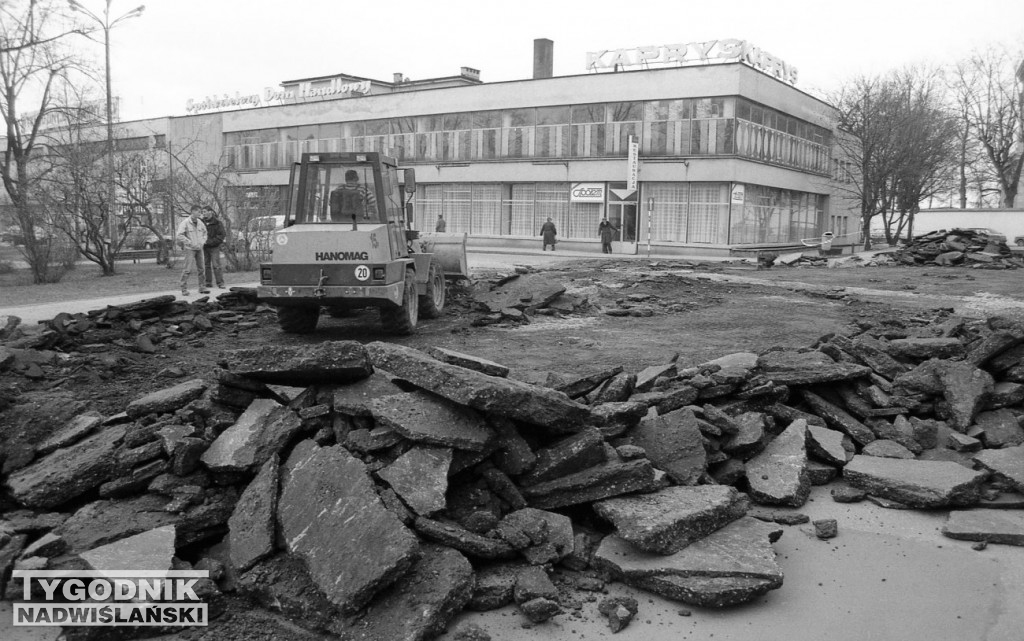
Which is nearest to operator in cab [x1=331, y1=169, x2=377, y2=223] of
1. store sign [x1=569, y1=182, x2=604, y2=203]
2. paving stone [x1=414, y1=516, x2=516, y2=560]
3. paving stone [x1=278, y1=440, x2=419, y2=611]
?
paving stone [x1=278, y1=440, x2=419, y2=611]

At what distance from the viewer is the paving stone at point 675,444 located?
607 cm

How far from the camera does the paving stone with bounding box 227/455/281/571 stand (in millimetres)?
4887

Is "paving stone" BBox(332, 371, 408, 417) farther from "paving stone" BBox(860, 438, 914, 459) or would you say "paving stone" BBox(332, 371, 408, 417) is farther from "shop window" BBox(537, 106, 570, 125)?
"shop window" BBox(537, 106, 570, 125)

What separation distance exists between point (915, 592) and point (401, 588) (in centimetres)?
318

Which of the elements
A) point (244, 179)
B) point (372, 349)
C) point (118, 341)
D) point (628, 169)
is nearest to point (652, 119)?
point (628, 169)

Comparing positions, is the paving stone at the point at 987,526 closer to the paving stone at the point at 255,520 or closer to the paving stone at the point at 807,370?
the paving stone at the point at 807,370

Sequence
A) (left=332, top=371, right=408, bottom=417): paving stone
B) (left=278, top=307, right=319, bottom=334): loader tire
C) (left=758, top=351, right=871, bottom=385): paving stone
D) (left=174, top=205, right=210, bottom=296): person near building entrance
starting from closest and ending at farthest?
(left=332, top=371, right=408, bottom=417): paving stone < (left=758, top=351, right=871, bottom=385): paving stone < (left=278, top=307, right=319, bottom=334): loader tire < (left=174, top=205, right=210, bottom=296): person near building entrance

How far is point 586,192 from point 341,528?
125 ft

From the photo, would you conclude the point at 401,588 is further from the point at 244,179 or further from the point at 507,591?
the point at 244,179

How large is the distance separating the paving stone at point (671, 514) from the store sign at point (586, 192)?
36614 millimetres

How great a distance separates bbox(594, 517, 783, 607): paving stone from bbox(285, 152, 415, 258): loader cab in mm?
7818

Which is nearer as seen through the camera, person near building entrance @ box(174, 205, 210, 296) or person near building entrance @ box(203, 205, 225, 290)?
person near building entrance @ box(174, 205, 210, 296)

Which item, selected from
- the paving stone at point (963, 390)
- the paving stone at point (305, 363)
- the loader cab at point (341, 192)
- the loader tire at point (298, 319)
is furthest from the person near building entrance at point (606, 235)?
the paving stone at point (305, 363)

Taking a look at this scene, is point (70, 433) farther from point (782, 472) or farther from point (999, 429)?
point (999, 429)
